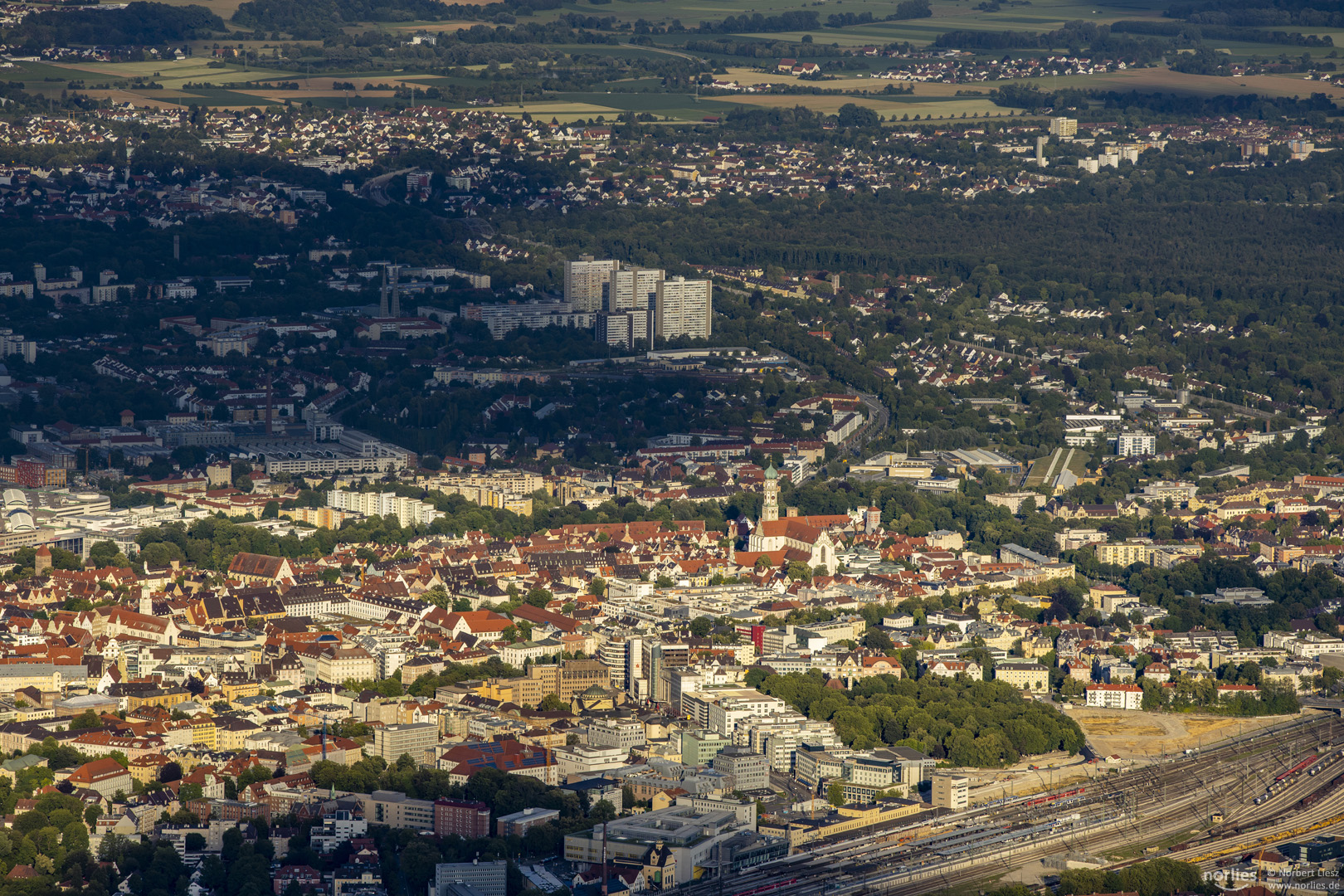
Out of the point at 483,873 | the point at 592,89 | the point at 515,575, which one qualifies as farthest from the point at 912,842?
the point at 592,89

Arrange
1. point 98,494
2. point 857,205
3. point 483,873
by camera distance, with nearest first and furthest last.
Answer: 1. point 483,873
2. point 98,494
3. point 857,205

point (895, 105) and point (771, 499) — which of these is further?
point (895, 105)

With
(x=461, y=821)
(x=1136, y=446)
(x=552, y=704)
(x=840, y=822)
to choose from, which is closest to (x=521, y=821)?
(x=461, y=821)

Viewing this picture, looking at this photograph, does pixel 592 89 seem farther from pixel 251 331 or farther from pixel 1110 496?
pixel 1110 496

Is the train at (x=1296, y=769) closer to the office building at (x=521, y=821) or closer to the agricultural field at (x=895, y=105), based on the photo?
the office building at (x=521, y=821)

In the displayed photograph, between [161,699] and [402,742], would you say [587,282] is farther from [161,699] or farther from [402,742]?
[402,742]

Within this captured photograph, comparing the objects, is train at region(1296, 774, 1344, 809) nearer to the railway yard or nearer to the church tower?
the railway yard
